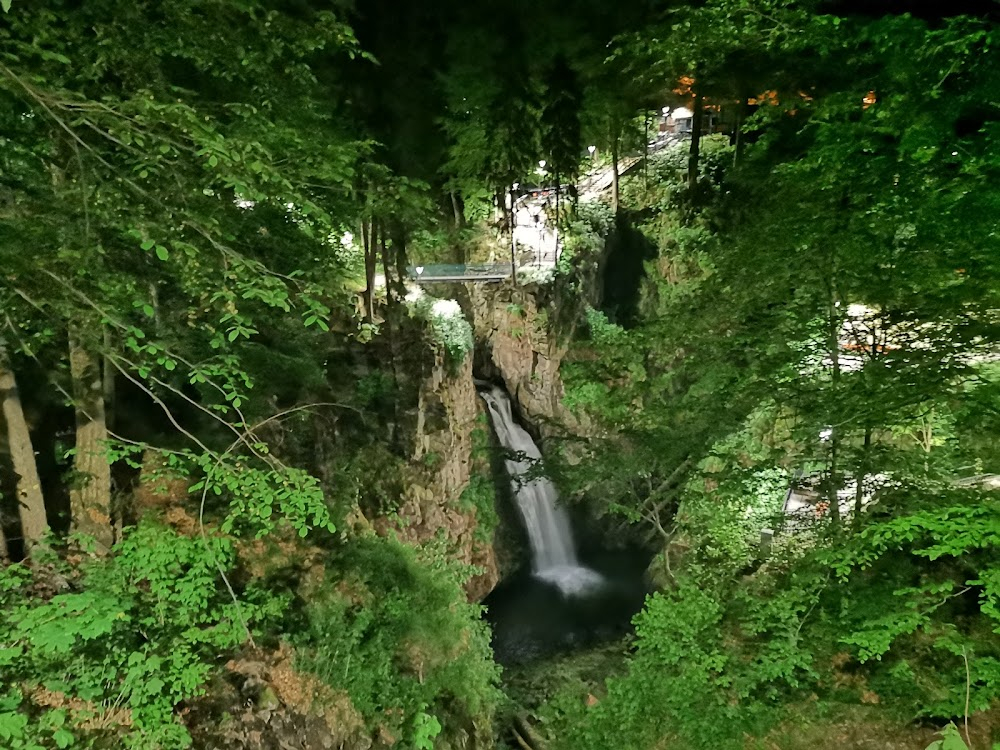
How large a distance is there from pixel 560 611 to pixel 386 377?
282 inches

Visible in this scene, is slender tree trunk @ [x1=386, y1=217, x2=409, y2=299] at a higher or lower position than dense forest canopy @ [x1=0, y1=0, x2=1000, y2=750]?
higher

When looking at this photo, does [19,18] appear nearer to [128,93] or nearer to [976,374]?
[128,93]

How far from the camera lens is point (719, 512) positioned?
8219mm

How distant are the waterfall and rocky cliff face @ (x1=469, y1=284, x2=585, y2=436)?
0.67 metres

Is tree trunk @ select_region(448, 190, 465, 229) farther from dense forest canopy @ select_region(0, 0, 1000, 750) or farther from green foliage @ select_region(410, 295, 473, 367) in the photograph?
dense forest canopy @ select_region(0, 0, 1000, 750)

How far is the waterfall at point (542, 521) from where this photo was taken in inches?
549

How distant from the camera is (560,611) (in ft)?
42.2

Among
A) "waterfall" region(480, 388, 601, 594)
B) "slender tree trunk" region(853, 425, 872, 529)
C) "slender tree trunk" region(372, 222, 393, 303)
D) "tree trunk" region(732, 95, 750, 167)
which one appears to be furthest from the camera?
"waterfall" region(480, 388, 601, 594)

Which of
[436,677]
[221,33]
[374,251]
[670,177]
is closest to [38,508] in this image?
[221,33]

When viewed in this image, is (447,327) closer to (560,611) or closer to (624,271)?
(624,271)

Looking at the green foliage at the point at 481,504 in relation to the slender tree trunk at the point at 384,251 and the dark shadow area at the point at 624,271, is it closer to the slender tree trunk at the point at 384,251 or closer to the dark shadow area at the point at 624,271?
the slender tree trunk at the point at 384,251

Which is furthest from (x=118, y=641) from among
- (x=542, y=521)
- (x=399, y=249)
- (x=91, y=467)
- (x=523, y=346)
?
(x=523, y=346)

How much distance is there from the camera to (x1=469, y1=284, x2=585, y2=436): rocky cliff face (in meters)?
14.2

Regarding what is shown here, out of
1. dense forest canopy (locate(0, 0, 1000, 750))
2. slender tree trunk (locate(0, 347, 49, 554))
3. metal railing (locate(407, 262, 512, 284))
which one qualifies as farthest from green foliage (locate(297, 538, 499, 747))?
metal railing (locate(407, 262, 512, 284))
